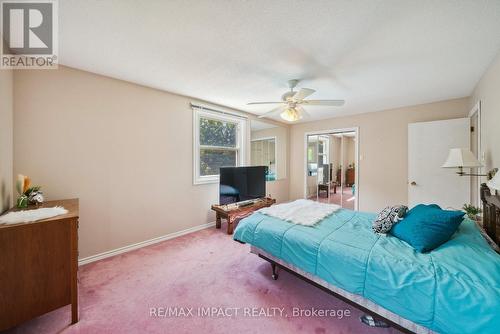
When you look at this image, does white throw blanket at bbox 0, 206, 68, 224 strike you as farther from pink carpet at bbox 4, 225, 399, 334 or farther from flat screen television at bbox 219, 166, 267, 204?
flat screen television at bbox 219, 166, 267, 204

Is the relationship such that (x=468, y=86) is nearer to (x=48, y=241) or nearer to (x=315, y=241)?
(x=315, y=241)

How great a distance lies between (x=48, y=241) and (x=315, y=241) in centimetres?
211

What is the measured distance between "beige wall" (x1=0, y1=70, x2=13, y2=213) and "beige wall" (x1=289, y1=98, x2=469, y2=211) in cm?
506

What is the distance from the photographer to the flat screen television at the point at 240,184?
3.34m

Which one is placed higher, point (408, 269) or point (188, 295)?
point (408, 269)

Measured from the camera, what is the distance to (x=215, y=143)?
12.3ft

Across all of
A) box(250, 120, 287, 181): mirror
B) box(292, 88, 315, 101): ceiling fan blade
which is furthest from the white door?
box(250, 120, 287, 181): mirror

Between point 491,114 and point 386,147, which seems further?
point 386,147

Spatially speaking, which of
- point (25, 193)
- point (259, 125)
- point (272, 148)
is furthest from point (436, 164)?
point (25, 193)

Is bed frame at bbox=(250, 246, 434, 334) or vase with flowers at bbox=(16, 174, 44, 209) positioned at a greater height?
vase with flowers at bbox=(16, 174, 44, 209)

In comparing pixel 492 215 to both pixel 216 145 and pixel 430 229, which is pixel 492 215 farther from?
pixel 216 145

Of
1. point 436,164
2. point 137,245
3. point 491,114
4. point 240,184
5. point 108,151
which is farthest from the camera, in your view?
point 240,184

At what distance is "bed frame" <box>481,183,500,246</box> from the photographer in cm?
147

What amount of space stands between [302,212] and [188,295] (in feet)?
4.91
